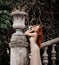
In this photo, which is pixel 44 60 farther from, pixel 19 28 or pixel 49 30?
pixel 49 30

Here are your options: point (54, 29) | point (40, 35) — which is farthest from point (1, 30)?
point (40, 35)

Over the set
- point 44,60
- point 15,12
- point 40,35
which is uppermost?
point 15,12

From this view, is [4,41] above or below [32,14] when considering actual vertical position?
below

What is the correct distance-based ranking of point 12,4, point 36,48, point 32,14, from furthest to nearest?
point 32,14, point 12,4, point 36,48

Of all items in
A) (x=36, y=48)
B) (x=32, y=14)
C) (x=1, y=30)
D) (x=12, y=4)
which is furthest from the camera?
(x=32, y=14)

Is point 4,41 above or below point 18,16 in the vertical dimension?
below

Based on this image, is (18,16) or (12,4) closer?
(18,16)

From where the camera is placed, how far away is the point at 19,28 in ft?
18.9

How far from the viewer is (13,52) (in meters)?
5.71

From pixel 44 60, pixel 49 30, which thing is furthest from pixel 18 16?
pixel 49 30

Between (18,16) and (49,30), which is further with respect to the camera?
(49,30)

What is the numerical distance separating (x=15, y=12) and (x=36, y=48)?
707 millimetres

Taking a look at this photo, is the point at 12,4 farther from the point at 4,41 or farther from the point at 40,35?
the point at 40,35

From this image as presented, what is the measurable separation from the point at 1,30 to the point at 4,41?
0.25 meters
